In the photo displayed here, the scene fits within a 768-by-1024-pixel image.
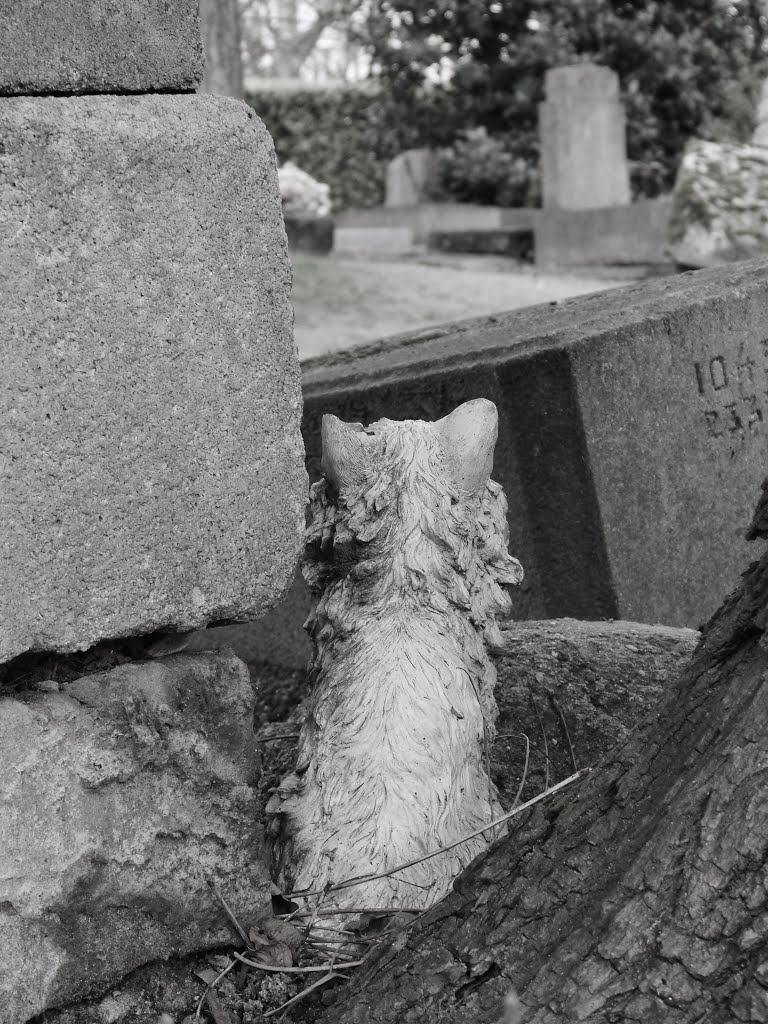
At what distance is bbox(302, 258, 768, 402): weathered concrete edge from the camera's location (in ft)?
13.7

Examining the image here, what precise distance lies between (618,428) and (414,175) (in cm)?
1305

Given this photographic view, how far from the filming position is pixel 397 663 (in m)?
2.46

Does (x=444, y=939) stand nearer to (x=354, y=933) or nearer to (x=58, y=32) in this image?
(x=354, y=933)

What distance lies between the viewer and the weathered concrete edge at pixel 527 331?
13.7ft

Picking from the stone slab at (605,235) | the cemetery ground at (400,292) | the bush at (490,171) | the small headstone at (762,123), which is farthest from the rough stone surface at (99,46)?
the bush at (490,171)

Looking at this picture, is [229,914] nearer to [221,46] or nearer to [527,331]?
[527,331]

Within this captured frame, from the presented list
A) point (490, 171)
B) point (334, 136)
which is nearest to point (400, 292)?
point (490, 171)

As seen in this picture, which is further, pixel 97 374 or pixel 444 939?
pixel 97 374

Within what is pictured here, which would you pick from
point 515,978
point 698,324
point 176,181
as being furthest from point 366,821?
point 698,324

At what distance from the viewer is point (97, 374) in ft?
7.00

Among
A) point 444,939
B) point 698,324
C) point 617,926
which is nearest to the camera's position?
point 617,926

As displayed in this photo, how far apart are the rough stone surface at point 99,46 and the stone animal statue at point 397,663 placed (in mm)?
735

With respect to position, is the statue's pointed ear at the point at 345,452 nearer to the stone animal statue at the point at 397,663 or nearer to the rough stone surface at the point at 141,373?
the stone animal statue at the point at 397,663

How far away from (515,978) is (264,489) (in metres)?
0.95
